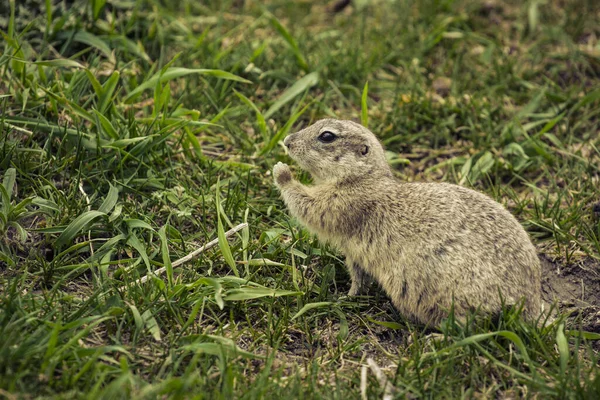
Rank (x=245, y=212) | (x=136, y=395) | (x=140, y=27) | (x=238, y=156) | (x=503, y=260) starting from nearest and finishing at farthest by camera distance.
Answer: (x=136, y=395), (x=503, y=260), (x=245, y=212), (x=238, y=156), (x=140, y=27)

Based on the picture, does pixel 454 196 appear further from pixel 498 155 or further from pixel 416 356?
pixel 498 155

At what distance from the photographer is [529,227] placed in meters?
5.87

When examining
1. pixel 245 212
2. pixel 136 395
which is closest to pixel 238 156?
pixel 245 212

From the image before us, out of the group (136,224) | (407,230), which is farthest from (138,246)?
(407,230)

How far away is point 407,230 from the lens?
495cm

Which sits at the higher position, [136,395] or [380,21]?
[380,21]

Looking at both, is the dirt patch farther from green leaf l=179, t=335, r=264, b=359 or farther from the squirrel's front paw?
green leaf l=179, t=335, r=264, b=359

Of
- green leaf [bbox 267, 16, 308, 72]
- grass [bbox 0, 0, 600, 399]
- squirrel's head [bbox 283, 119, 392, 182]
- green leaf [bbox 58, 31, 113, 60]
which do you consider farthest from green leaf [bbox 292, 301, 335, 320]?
green leaf [bbox 58, 31, 113, 60]

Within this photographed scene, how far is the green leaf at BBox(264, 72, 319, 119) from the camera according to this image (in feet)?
22.0

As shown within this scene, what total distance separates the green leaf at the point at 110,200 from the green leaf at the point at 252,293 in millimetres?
1178

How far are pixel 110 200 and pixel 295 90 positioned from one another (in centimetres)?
240

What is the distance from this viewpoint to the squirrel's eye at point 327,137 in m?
5.57

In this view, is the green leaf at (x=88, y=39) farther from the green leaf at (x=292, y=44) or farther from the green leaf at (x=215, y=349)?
the green leaf at (x=215, y=349)

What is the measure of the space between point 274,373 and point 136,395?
0.91 meters
